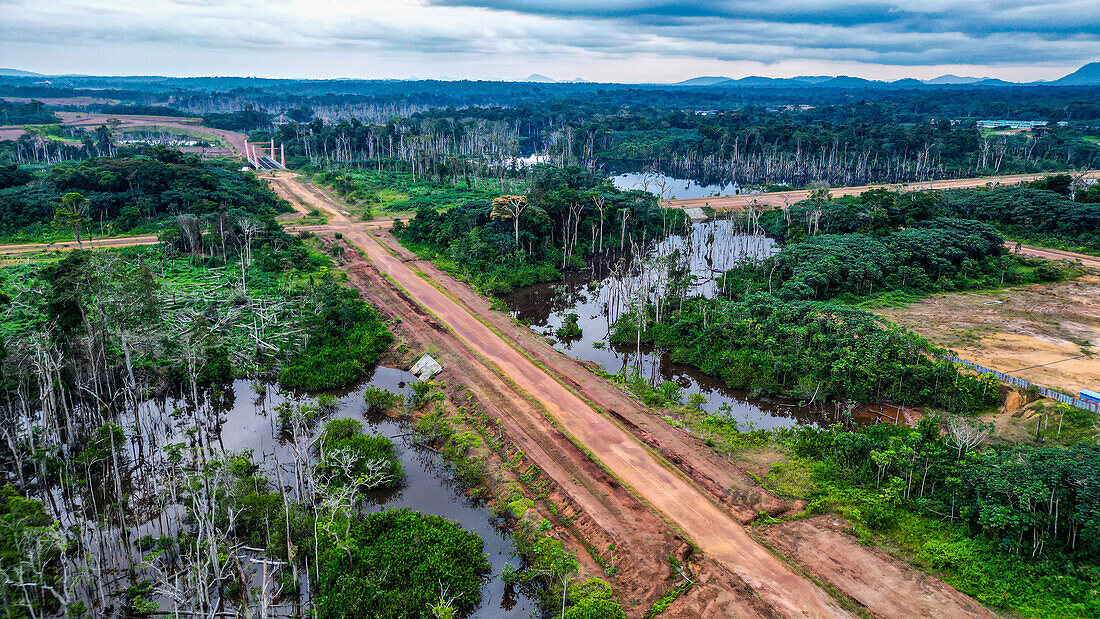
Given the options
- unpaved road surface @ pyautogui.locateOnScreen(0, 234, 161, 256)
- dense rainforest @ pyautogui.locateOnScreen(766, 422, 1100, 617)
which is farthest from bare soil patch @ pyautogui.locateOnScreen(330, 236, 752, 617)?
unpaved road surface @ pyautogui.locateOnScreen(0, 234, 161, 256)

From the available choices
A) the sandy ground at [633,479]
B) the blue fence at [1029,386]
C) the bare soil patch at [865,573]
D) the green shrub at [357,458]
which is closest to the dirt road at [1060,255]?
the blue fence at [1029,386]

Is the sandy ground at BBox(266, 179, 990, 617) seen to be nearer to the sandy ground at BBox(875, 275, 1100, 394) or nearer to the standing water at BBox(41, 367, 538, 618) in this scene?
the standing water at BBox(41, 367, 538, 618)

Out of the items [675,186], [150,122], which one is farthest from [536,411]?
[150,122]

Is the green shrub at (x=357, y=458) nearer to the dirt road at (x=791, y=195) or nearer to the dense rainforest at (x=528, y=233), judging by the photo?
the dense rainforest at (x=528, y=233)

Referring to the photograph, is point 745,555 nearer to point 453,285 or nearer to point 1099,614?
point 1099,614

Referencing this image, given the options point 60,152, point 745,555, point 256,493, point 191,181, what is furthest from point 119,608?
point 60,152

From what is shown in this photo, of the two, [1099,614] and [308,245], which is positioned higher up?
[308,245]
